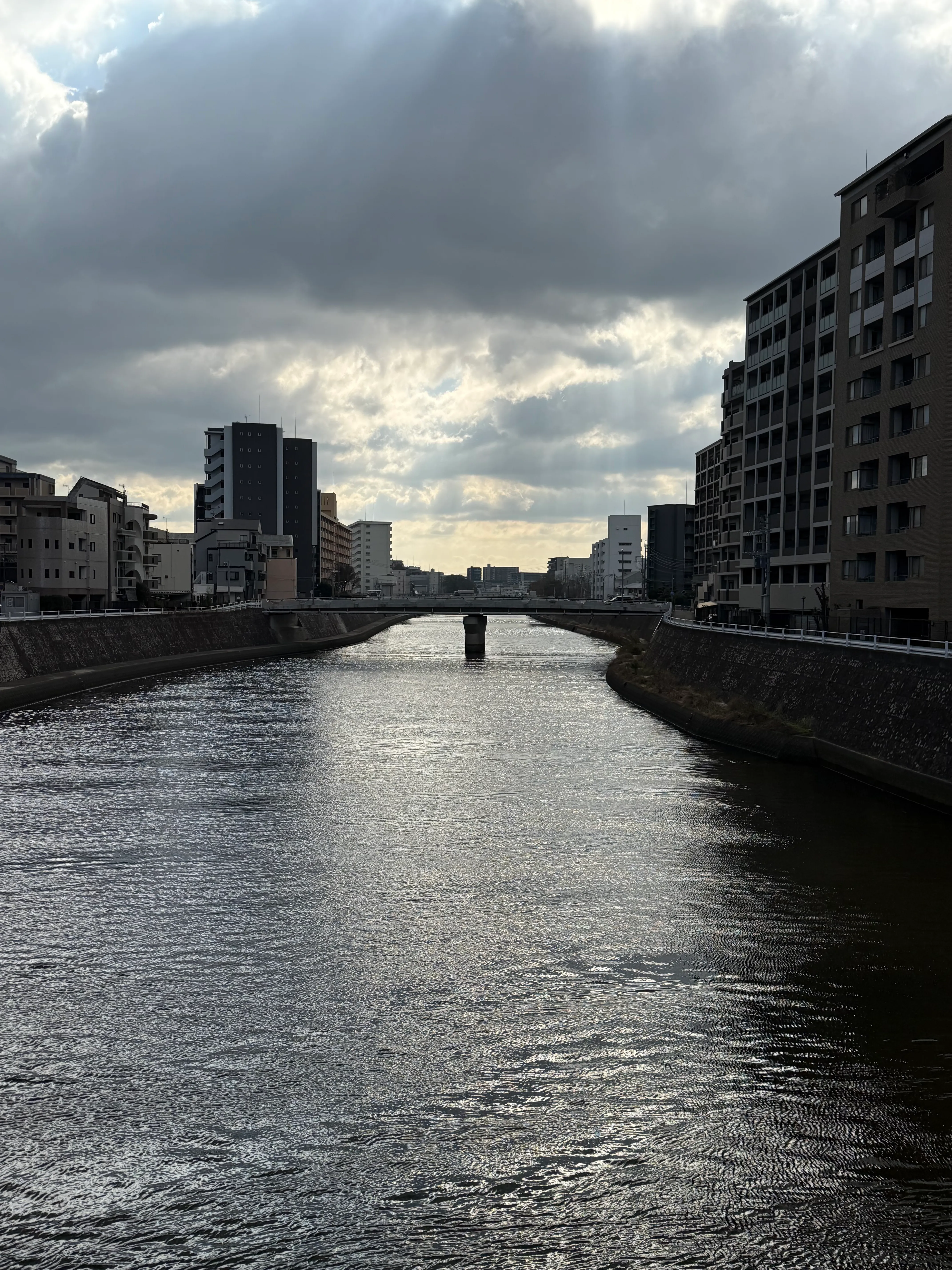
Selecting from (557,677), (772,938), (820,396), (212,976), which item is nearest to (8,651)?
(557,677)

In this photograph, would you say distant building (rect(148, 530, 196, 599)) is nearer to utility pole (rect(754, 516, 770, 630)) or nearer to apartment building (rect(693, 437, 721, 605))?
apartment building (rect(693, 437, 721, 605))

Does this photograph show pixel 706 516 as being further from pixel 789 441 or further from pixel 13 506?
pixel 13 506

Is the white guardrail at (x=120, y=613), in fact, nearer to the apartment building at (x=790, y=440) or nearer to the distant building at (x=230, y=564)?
the distant building at (x=230, y=564)

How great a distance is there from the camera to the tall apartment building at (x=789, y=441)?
62.6 m

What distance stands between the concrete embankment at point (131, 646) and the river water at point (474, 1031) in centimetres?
2678

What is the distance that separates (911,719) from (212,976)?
21.7 m

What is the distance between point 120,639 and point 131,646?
1.29 m

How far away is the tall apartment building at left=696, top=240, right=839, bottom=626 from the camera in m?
62.6

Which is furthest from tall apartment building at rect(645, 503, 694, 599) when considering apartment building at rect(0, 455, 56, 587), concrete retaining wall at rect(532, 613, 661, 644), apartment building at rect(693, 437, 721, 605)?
apartment building at rect(0, 455, 56, 587)

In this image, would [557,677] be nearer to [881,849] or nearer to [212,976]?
[881,849]

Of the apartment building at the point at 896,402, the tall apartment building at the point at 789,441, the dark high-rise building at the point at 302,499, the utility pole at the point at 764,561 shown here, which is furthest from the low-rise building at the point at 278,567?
the apartment building at the point at 896,402

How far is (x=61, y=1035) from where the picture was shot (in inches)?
499

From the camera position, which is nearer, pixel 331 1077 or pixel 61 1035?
pixel 331 1077

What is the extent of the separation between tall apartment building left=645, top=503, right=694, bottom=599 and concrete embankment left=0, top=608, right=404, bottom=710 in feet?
247
